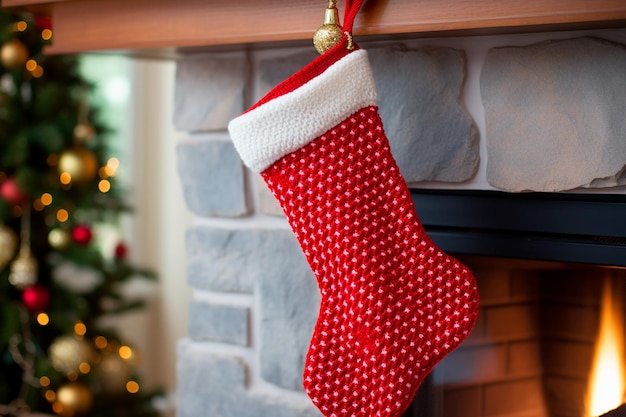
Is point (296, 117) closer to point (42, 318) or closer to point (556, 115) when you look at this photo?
point (556, 115)

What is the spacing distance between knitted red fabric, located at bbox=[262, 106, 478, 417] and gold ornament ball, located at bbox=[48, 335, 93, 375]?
1.21 meters

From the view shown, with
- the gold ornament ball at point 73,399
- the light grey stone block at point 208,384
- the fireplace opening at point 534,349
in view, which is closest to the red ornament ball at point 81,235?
the gold ornament ball at point 73,399

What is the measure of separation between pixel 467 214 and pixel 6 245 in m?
1.37

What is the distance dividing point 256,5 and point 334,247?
0.36 m

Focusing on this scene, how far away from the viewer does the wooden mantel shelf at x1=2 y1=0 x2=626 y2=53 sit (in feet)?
3.05

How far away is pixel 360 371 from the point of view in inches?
42.5

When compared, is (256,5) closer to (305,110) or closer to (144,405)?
(305,110)

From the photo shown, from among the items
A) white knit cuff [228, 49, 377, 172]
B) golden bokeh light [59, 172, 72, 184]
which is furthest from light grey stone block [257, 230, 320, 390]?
golden bokeh light [59, 172, 72, 184]

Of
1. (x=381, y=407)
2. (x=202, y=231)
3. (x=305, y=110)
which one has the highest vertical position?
(x=305, y=110)

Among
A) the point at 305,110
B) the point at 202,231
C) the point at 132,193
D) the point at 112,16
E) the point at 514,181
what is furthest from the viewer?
the point at 132,193

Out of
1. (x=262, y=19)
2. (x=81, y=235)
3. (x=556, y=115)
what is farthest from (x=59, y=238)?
(x=556, y=115)

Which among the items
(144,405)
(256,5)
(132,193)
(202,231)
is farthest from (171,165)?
(256,5)

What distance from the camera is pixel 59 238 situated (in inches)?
86.0

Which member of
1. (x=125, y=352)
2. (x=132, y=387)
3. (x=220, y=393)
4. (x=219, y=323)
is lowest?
(x=132, y=387)
